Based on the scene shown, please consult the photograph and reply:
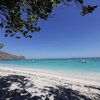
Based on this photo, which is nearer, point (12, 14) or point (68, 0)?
point (68, 0)

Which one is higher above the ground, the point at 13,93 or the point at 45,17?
the point at 45,17

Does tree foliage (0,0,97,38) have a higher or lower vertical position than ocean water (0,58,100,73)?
higher

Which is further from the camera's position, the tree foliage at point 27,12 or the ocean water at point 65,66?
the ocean water at point 65,66

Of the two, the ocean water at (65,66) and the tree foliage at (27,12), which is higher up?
the tree foliage at (27,12)

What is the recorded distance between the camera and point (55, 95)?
760 cm

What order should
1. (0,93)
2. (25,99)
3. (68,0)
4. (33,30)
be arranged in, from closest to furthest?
(25,99)
(0,93)
(68,0)
(33,30)

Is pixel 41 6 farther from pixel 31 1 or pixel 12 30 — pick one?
pixel 12 30

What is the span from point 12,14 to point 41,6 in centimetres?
249

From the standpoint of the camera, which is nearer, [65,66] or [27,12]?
[27,12]

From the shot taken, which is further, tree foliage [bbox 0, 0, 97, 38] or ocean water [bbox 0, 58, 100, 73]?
ocean water [bbox 0, 58, 100, 73]

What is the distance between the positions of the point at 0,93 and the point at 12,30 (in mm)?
5717

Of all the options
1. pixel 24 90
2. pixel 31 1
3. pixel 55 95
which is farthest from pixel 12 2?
pixel 55 95

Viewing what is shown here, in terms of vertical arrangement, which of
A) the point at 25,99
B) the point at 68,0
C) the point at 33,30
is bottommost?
the point at 25,99

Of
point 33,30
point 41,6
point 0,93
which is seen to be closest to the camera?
point 0,93
